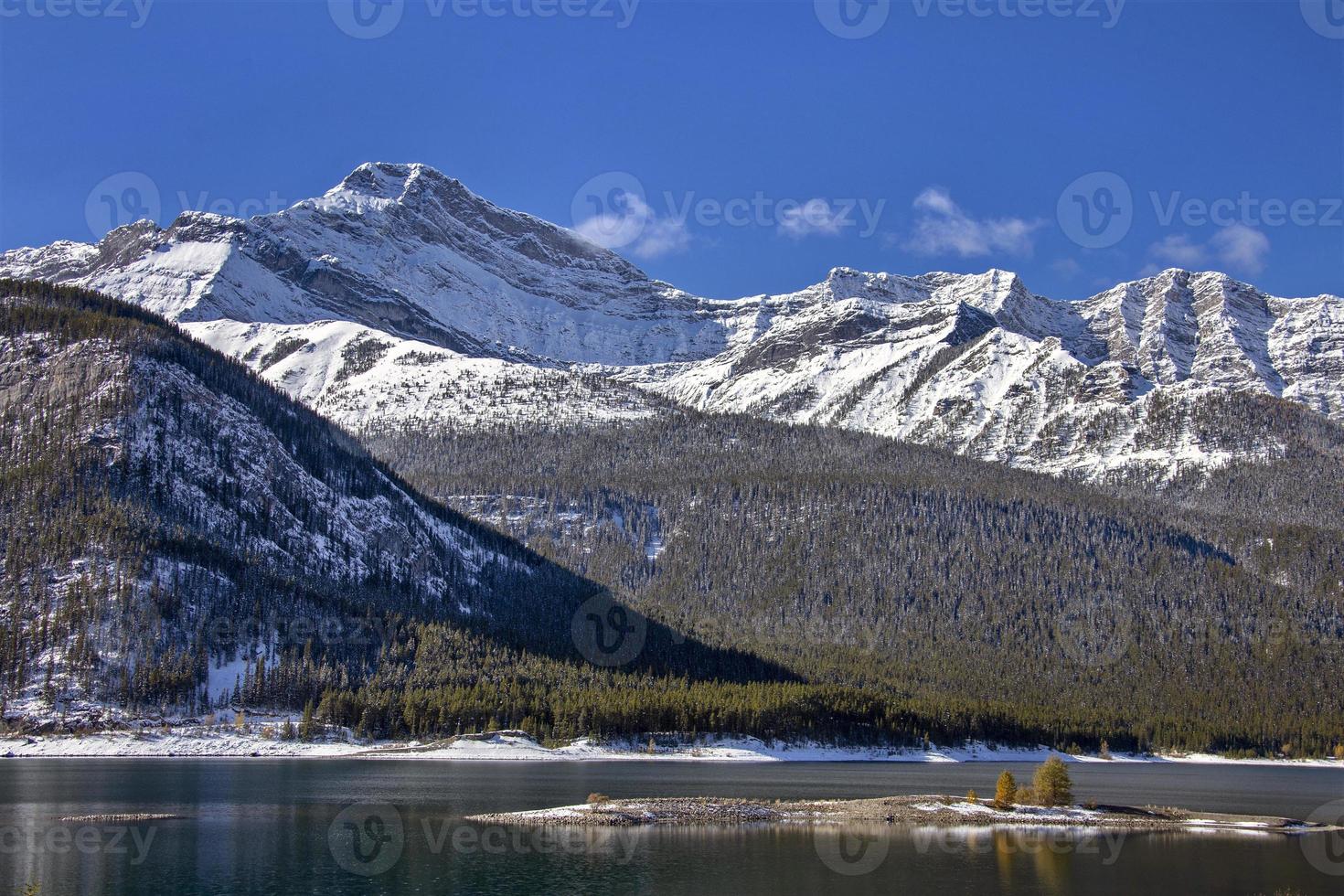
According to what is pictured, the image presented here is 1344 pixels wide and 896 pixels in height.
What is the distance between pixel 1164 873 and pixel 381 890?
55677mm

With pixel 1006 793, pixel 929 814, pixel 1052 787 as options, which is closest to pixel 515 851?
pixel 929 814

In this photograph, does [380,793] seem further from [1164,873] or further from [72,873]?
[1164,873]

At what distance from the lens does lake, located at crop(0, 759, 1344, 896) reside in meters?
88.9

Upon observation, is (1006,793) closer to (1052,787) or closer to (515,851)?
(1052,787)

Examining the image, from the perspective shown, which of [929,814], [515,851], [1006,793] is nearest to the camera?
[515,851]

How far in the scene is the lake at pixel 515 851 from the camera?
292 ft

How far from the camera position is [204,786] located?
148250 mm

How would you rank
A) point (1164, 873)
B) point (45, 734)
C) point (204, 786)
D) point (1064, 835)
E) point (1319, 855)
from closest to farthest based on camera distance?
point (1164, 873) < point (1319, 855) < point (1064, 835) < point (204, 786) < point (45, 734)

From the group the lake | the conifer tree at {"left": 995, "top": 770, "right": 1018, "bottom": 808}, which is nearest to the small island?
the conifer tree at {"left": 995, "top": 770, "right": 1018, "bottom": 808}

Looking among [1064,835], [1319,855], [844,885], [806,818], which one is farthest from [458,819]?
[1319,855]

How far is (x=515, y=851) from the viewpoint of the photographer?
4026 inches

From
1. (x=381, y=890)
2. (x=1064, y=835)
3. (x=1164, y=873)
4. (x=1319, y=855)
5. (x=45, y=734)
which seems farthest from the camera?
(x=45, y=734)

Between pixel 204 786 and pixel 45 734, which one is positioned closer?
pixel 204 786

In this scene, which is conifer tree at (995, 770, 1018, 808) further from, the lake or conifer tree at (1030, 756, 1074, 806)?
the lake
